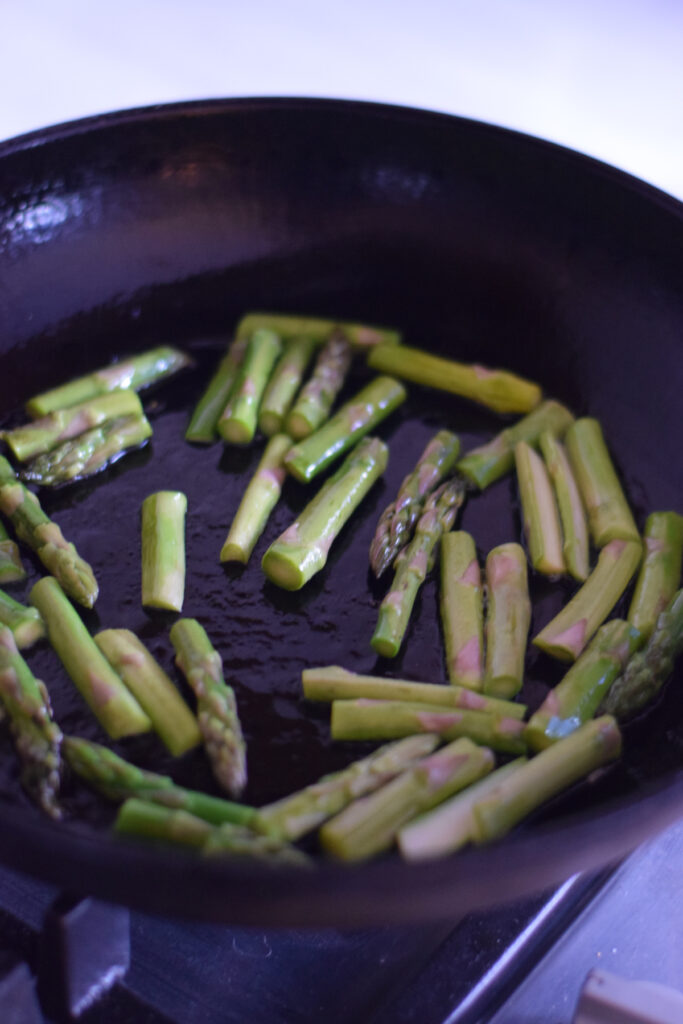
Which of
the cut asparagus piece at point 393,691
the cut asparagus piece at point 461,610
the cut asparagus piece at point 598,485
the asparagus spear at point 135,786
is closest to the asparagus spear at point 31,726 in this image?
the asparagus spear at point 135,786

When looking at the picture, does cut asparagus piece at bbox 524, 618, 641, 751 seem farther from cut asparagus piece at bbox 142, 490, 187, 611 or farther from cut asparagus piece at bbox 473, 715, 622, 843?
cut asparagus piece at bbox 142, 490, 187, 611

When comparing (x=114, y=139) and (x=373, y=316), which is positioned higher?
(x=114, y=139)

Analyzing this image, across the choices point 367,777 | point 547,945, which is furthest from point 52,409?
point 547,945

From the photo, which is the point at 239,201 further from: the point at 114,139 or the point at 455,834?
the point at 455,834

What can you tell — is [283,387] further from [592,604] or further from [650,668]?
[650,668]

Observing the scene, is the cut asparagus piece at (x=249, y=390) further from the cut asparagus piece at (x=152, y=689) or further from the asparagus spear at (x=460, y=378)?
the cut asparagus piece at (x=152, y=689)

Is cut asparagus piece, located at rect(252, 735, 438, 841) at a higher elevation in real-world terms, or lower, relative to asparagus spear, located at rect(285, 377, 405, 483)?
lower

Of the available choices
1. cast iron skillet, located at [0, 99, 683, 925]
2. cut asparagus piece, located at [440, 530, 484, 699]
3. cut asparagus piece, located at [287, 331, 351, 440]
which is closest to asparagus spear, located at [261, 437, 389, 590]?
cast iron skillet, located at [0, 99, 683, 925]
